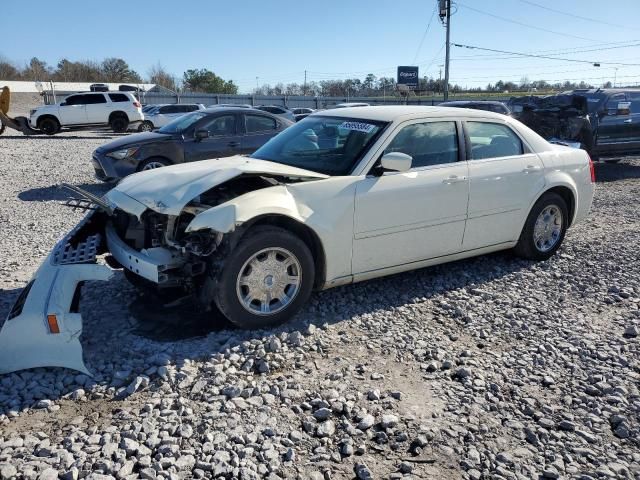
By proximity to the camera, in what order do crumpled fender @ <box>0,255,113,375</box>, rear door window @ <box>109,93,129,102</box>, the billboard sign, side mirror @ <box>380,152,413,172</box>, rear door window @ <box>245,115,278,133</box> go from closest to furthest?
crumpled fender @ <box>0,255,113,375</box>, side mirror @ <box>380,152,413,172</box>, rear door window @ <box>245,115,278,133</box>, rear door window @ <box>109,93,129,102</box>, the billboard sign

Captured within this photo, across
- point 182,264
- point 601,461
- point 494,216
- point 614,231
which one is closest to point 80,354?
point 182,264

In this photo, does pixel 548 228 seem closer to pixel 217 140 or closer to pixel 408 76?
pixel 217 140

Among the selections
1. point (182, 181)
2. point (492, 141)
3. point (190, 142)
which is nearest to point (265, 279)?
point (182, 181)

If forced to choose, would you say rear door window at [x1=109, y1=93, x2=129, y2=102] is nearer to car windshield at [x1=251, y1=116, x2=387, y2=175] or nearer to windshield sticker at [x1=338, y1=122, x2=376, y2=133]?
car windshield at [x1=251, y1=116, x2=387, y2=175]

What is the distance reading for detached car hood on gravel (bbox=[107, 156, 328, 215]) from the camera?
3.94m

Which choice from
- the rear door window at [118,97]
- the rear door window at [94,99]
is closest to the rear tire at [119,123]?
the rear door window at [118,97]

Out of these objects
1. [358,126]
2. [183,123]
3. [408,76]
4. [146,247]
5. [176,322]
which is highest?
[408,76]

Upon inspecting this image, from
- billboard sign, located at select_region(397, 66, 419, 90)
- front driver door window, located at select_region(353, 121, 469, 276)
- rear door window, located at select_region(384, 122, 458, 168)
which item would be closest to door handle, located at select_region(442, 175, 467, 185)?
front driver door window, located at select_region(353, 121, 469, 276)

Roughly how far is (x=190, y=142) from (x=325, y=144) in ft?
17.6

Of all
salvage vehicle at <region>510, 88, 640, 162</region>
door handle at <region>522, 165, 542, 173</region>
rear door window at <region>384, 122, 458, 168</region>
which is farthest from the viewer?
salvage vehicle at <region>510, 88, 640, 162</region>

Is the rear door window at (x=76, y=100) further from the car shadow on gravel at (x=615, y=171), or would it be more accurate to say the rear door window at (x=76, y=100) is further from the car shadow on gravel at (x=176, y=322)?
the car shadow on gravel at (x=176, y=322)

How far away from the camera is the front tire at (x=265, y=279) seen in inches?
152

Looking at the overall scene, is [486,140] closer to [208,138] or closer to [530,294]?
[530,294]

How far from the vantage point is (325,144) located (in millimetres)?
4910
